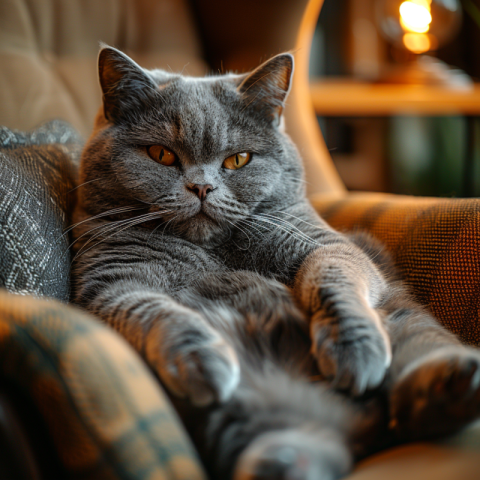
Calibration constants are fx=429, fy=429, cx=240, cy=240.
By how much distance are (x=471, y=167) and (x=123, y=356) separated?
256 centimetres

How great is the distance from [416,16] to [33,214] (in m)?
2.60

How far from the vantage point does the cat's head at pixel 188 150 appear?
0.90 meters

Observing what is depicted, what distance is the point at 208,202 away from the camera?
35.0 inches

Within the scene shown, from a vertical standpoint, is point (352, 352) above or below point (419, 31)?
below

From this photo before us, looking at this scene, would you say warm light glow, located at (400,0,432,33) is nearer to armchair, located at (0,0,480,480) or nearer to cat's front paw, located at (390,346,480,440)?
armchair, located at (0,0,480,480)

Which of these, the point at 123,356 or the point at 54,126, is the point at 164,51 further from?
the point at 123,356

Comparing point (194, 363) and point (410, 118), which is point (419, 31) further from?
point (194, 363)

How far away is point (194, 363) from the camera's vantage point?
583 mm

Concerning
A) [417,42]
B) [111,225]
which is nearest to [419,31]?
[417,42]

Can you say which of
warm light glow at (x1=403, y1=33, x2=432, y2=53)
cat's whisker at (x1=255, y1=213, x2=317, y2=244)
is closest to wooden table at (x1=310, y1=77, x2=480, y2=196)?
warm light glow at (x1=403, y1=33, x2=432, y2=53)

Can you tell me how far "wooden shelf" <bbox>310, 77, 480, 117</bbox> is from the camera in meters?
2.40

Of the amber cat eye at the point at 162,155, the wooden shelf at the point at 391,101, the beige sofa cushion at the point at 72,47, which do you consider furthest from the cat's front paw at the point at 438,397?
the wooden shelf at the point at 391,101

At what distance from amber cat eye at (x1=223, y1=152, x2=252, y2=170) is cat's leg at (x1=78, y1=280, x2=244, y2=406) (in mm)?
343

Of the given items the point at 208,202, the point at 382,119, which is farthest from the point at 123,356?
the point at 382,119
